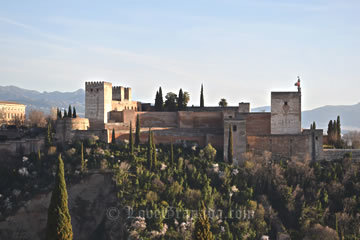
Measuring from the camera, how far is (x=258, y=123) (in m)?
42.2

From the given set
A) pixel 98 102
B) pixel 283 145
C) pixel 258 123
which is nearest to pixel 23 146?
pixel 98 102

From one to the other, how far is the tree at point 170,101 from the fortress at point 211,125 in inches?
112

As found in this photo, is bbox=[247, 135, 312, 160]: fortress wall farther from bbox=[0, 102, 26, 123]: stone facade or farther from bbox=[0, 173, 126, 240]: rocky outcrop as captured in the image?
bbox=[0, 102, 26, 123]: stone facade

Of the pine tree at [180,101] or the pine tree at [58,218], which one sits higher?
the pine tree at [180,101]

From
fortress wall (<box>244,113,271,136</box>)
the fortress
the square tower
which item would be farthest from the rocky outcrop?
the square tower

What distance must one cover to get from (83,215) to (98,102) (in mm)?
12889

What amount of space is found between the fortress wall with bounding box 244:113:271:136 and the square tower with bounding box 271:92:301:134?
0.59 m

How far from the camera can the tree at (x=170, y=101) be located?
5131 centimetres

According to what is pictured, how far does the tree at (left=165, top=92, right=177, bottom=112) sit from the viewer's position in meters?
51.3

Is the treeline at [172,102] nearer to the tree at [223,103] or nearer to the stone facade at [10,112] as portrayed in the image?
the tree at [223,103]

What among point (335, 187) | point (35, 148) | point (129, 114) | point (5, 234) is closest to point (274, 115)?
point (335, 187)

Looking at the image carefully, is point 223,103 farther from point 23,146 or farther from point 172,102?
point 23,146

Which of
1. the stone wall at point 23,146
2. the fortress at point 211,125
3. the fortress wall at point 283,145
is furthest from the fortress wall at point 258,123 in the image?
the stone wall at point 23,146

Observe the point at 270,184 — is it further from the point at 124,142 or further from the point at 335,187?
the point at 124,142
